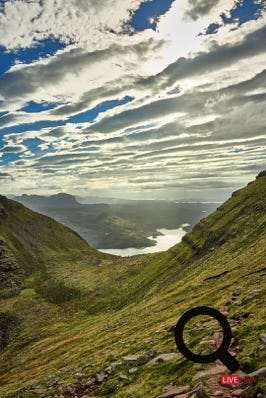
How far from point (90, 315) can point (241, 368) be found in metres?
→ 124

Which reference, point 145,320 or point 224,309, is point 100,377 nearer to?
point 224,309

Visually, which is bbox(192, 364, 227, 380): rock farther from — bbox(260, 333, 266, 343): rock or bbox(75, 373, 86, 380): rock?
bbox(75, 373, 86, 380): rock

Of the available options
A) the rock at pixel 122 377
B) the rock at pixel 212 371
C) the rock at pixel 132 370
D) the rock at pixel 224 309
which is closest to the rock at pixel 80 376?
the rock at pixel 122 377

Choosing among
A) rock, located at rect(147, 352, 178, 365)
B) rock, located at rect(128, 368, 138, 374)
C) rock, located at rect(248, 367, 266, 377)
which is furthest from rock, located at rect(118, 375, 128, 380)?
rock, located at rect(248, 367, 266, 377)

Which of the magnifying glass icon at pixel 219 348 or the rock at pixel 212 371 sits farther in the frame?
the rock at pixel 212 371

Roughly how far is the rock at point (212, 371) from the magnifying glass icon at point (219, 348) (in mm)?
679

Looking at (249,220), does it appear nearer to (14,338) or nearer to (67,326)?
(67,326)

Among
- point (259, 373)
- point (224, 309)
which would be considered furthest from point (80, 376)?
point (259, 373)

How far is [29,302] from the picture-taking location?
521 feet

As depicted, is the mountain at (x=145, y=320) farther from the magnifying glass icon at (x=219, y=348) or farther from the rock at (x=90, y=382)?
the magnifying glass icon at (x=219, y=348)

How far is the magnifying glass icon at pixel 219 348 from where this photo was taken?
14.7 metres

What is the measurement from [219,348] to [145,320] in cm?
4399

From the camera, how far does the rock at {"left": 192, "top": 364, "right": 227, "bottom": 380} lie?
54.8 ft

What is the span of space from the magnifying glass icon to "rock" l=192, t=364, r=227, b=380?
2.23ft
